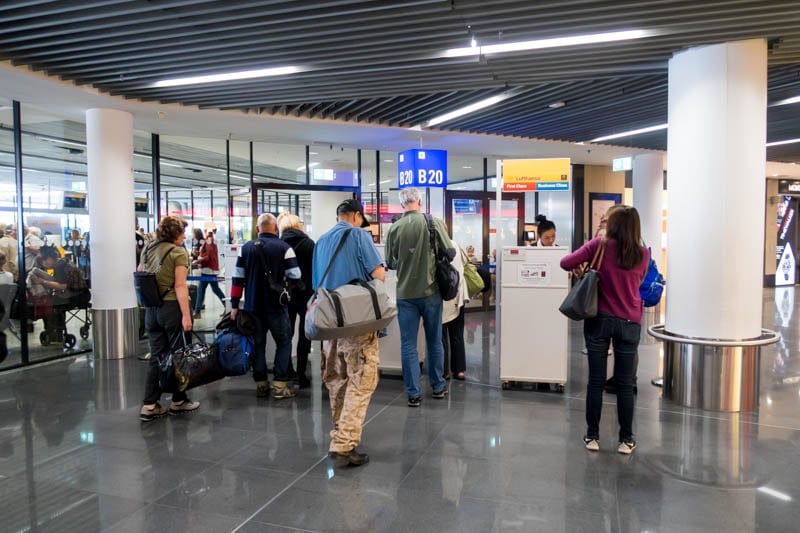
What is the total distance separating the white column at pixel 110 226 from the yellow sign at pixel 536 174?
4.72 m

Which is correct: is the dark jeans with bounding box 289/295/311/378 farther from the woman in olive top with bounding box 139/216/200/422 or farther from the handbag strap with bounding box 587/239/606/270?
the handbag strap with bounding box 587/239/606/270

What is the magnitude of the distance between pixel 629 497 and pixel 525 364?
198 cm

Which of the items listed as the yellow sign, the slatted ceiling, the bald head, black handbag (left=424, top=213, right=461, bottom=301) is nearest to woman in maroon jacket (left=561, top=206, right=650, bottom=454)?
black handbag (left=424, top=213, right=461, bottom=301)

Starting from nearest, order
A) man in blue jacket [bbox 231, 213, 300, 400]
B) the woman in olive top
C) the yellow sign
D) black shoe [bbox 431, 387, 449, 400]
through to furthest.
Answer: the woman in olive top → man in blue jacket [bbox 231, 213, 300, 400] → black shoe [bbox 431, 387, 449, 400] → the yellow sign

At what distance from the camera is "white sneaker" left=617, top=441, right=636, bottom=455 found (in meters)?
3.45

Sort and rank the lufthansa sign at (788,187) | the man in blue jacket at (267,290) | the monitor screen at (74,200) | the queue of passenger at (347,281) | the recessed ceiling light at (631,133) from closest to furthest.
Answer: the queue of passenger at (347,281)
the man in blue jacket at (267,290)
the monitor screen at (74,200)
the recessed ceiling light at (631,133)
the lufthansa sign at (788,187)

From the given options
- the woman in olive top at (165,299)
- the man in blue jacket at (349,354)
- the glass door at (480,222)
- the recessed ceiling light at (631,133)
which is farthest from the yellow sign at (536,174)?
the glass door at (480,222)

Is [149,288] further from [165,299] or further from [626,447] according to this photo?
[626,447]

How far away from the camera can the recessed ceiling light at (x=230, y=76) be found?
5.34 metres

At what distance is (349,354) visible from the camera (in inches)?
129

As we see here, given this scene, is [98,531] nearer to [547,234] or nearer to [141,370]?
[141,370]

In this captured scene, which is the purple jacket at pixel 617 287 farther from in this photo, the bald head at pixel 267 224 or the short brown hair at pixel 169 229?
the short brown hair at pixel 169 229

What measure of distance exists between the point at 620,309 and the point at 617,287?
5.5 inches

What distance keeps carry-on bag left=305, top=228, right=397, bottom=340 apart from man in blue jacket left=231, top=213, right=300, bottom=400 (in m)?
1.40
